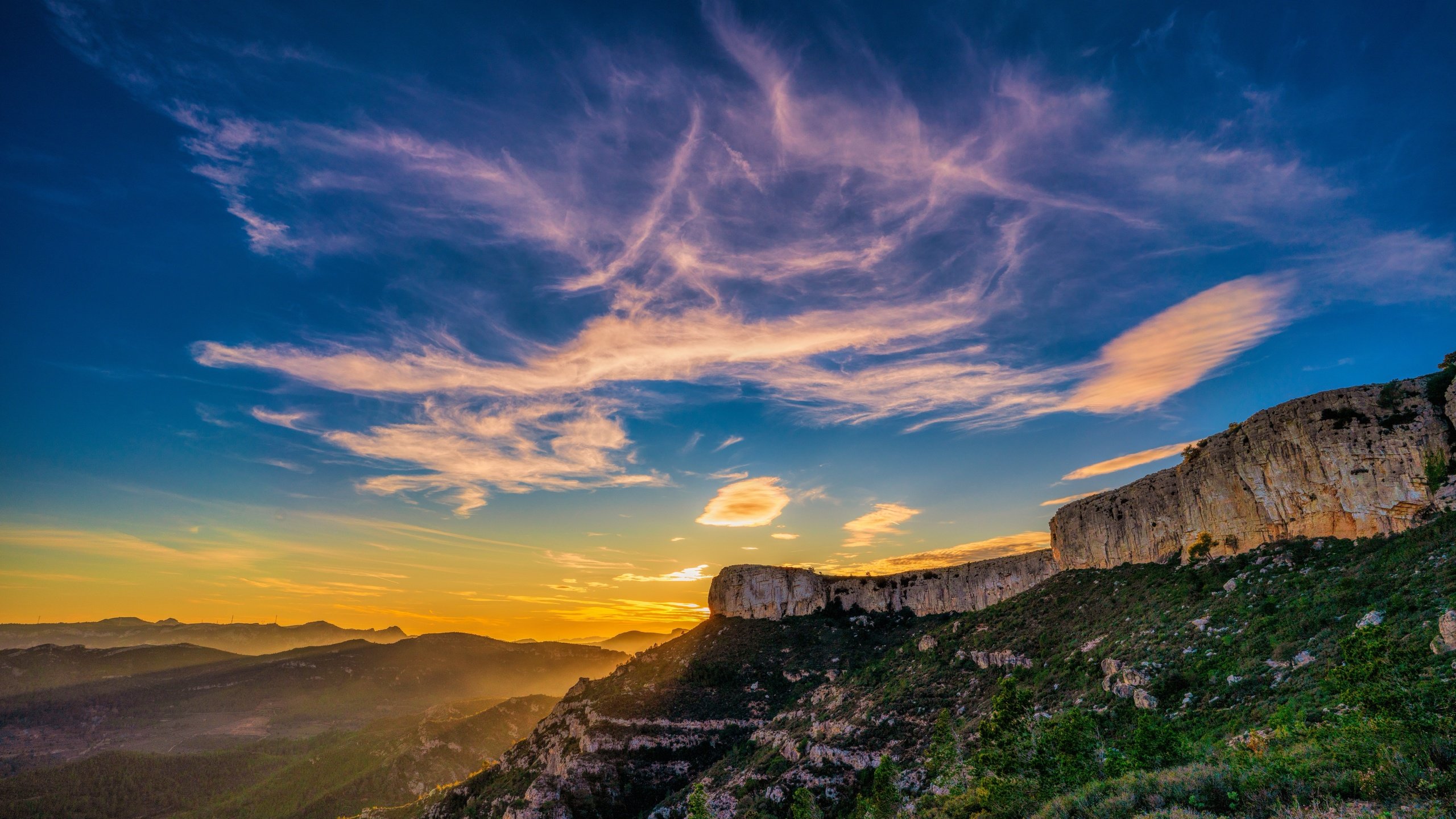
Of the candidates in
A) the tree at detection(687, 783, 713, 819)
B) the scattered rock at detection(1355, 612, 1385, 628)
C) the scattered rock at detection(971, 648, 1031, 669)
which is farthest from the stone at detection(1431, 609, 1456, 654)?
the tree at detection(687, 783, 713, 819)

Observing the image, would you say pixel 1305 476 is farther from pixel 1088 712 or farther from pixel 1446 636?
pixel 1088 712

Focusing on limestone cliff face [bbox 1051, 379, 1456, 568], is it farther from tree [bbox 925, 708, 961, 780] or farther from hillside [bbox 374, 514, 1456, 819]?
tree [bbox 925, 708, 961, 780]

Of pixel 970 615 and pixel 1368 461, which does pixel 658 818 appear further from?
pixel 1368 461

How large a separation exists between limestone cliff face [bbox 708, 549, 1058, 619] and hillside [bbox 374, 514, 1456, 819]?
1406 centimetres

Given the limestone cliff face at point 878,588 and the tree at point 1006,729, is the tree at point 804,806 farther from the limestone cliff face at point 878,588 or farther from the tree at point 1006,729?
the limestone cliff face at point 878,588

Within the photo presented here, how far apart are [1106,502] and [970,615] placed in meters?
27.1

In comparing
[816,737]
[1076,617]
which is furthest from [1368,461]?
[816,737]

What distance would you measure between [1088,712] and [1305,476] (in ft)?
114

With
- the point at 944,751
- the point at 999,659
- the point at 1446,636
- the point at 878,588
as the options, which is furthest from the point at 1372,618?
the point at 878,588

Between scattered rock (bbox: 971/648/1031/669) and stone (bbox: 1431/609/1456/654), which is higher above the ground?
stone (bbox: 1431/609/1456/654)

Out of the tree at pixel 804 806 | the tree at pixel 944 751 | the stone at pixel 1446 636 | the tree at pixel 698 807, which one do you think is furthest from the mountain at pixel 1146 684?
the tree at pixel 944 751

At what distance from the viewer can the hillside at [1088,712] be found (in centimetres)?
1819

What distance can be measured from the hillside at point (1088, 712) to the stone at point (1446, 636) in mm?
157

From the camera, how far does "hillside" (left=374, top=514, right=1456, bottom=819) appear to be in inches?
716
